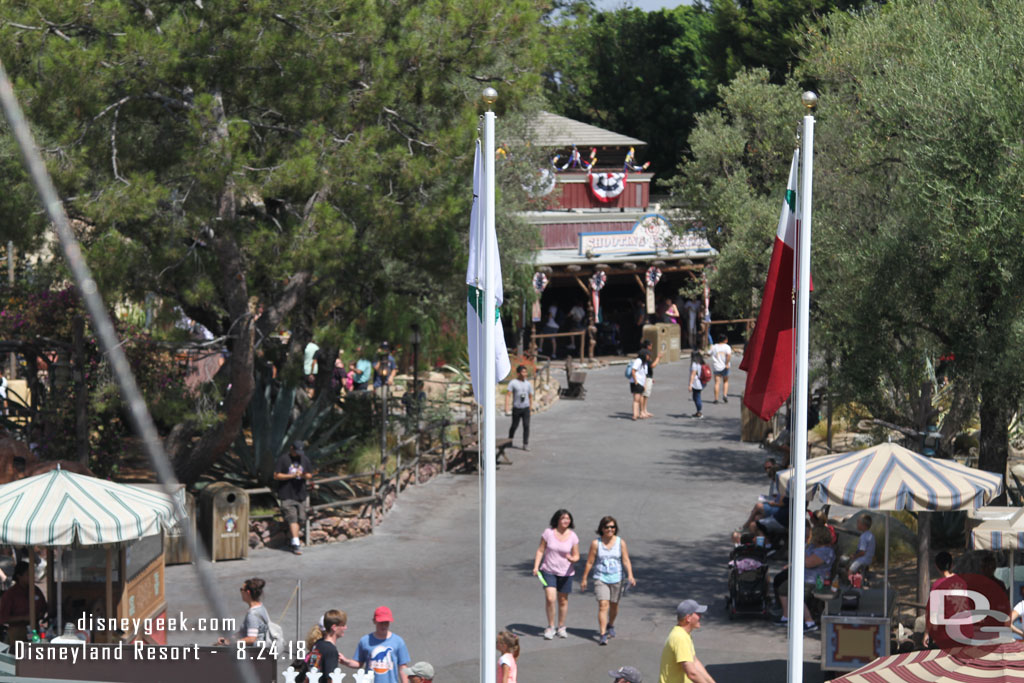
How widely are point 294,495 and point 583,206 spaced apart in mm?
23351

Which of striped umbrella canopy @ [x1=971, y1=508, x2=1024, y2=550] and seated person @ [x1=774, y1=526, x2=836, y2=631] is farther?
seated person @ [x1=774, y1=526, x2=836, y2=631]

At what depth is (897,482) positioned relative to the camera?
35.6 feet

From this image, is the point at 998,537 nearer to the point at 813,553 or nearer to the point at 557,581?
the point at 813,553

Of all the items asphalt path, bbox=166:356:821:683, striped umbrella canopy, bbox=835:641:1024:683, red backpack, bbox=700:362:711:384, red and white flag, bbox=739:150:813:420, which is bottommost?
asphalt path, bbox=166:356:821:683

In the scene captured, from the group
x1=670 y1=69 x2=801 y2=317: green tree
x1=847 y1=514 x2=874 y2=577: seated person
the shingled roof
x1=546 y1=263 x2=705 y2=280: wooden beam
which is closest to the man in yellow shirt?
x1=847 y1=514 x2=874 y2=577: seated person

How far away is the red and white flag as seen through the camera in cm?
807

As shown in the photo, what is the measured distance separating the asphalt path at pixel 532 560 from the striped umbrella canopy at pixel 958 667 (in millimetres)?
3285

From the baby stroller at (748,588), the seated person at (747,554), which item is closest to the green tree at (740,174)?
the seated person at (747,554)

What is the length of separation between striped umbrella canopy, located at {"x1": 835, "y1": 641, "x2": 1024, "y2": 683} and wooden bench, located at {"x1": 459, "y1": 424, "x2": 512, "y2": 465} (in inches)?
475

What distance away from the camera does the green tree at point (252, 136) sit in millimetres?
14188

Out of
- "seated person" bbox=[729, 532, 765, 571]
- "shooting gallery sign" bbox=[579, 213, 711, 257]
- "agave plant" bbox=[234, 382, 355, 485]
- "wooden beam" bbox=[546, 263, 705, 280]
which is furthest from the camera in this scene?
"shooting gallery sign" bbox=[579, 213, 711, 257]

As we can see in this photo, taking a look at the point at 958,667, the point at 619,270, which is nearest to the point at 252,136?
the point at 958,667

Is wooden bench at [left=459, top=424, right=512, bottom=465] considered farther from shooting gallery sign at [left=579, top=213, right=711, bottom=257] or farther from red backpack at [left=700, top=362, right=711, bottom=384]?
shooting gallery sign at [left=579, top=213, right=711, bottom=257]

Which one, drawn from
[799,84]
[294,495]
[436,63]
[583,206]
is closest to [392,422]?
[294,495]
